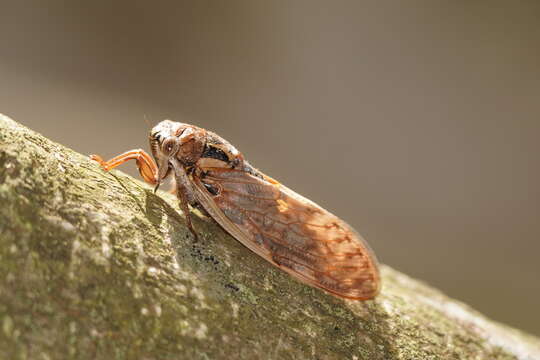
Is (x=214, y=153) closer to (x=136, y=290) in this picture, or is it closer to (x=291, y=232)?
(x=291, y=232)

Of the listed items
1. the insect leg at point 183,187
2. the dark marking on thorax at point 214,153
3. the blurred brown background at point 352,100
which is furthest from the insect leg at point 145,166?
the blurred brown background at point 352,100

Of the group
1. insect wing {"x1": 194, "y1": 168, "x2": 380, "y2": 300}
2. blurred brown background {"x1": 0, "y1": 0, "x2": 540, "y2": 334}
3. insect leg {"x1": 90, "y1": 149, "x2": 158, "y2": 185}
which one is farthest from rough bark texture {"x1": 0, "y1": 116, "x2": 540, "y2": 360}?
blurred brown background {"x1": 0, "y1": 0, "x2": 540, "y2": 334}

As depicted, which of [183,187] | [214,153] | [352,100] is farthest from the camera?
[352,100]

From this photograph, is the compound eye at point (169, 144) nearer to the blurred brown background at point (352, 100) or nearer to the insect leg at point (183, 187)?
the insect leg at point (183, 187)

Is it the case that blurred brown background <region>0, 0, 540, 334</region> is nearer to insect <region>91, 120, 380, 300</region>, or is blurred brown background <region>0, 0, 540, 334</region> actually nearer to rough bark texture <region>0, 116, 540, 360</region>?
insect <region>91, 120, 380, 300</region>

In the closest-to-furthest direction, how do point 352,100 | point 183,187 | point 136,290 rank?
point 136,290, point 183,187, point 352,100

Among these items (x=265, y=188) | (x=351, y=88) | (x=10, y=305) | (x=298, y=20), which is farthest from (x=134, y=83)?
(x=10, y=305)

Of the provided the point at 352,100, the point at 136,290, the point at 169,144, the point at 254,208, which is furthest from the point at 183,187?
the point at 352,100
